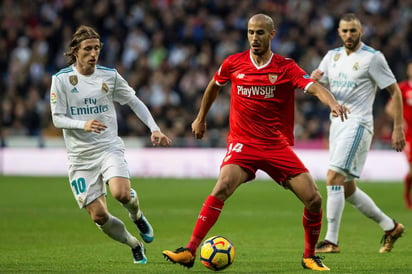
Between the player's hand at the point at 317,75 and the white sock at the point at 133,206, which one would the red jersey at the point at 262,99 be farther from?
the player's hand at the point at 317,75

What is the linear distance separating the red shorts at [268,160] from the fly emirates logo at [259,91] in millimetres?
467

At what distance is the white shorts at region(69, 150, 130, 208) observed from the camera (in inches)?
323

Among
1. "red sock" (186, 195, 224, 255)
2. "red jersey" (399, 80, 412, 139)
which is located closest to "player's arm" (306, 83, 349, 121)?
"red sock" (186, 195, 224, 255)

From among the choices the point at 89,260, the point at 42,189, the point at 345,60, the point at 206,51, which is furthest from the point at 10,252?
the point at 206,51

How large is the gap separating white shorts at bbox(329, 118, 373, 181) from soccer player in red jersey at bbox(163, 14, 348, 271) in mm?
1669

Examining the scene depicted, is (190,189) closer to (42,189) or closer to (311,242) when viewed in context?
(42,189)

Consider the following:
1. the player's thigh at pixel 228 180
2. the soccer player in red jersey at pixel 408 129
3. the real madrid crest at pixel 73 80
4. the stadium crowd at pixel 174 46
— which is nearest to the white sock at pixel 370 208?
the player's thigh at pixel 228 180

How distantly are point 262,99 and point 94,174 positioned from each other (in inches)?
69.6

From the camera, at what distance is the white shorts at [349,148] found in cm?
955

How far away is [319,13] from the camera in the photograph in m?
25.0

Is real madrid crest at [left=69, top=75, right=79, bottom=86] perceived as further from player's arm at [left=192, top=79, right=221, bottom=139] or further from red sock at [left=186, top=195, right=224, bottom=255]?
red sock at [left=186, top=195, right=224, bottom=255]

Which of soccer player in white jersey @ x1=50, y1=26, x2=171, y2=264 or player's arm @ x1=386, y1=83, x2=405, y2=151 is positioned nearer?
soccer player in white jersey @ x1=50, y1=26, x2=171, y2=264

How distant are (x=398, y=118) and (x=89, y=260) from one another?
355 centimetres

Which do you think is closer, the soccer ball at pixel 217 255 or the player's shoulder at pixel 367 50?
the soccer ball at pixel 217 255
